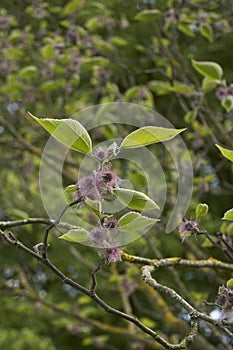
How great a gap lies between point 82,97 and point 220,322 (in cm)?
335

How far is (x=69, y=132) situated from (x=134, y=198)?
0.15 m

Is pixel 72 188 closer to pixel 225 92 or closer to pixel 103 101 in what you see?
pixel 225 92

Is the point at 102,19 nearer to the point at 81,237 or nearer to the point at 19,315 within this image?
the point at 81,237

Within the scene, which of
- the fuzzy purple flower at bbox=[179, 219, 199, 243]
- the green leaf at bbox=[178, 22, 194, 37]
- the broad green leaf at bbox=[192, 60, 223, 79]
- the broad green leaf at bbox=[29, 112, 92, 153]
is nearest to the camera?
the broad green leaf at bbox=[29, 112, 92, 153]

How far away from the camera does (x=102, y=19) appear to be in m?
2.97

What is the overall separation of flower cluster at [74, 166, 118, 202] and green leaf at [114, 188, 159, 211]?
2cm

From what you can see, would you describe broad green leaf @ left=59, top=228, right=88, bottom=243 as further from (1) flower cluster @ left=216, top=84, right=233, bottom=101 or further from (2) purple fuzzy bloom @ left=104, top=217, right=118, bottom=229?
(1) flower cluster @ left=216, top=84, right=233, bottom=101

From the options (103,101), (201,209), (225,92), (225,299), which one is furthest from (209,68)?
(103,101)

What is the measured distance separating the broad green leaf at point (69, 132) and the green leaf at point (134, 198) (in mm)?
84

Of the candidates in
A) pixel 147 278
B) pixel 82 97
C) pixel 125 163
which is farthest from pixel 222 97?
pixel 82 97

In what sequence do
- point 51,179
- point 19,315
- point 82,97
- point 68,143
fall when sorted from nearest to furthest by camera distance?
point 68,143, point 51,179, point 82,97, point 19,315

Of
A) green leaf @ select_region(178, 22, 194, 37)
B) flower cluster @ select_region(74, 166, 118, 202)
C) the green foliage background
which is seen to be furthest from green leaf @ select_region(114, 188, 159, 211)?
green leaf @ select_region(178, 22, 194, 37)

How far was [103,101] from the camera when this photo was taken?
2.69m

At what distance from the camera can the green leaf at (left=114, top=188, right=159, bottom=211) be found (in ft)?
2.68
